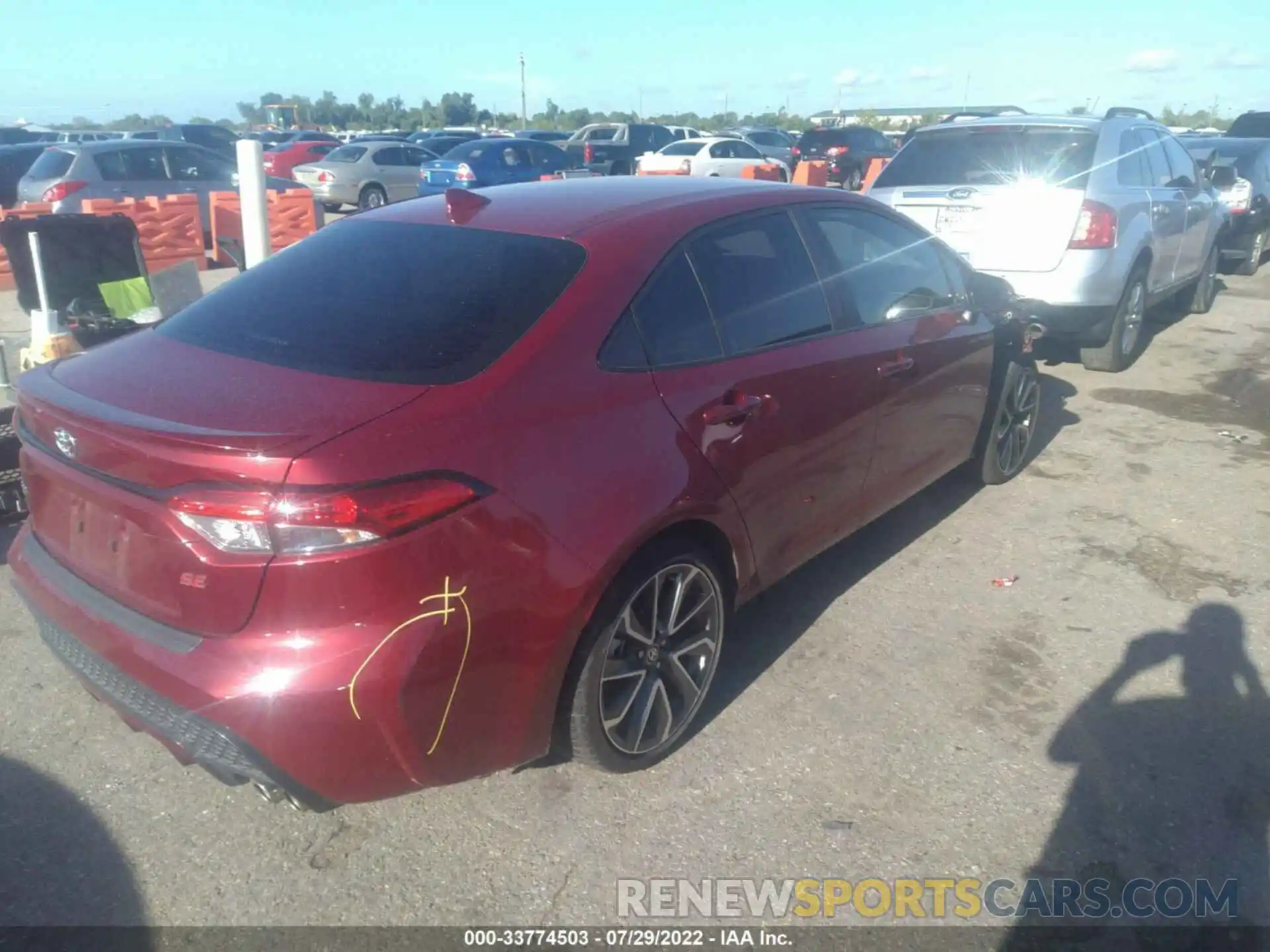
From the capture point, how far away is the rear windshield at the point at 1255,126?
747 inches

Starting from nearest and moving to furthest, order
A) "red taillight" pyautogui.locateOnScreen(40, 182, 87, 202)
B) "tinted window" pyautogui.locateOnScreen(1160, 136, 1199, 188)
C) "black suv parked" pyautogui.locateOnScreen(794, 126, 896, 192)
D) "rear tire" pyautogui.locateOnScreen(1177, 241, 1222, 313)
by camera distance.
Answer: "tinted window" pyautogui.locateOnScreen(1160, 136, 1199, 188) < "rear tire" pyautogui.locateOnScreen(1177, 241, 1222, 313) < "red taillight" pyautogui.locateOnScreen(40, 182, 87, 202) < "black suv parked" pyautogui.locateOnScreen(794, 126, 896, 192)

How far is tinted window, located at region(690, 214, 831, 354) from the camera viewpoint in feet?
10.7

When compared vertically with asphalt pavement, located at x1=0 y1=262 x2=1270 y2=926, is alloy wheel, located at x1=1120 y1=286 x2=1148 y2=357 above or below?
above

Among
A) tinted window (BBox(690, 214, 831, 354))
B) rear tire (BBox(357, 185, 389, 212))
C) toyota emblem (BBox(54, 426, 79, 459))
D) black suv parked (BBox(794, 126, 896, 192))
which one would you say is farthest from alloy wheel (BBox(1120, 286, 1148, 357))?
black suv parked (BBox(794, 126, 896, 192))

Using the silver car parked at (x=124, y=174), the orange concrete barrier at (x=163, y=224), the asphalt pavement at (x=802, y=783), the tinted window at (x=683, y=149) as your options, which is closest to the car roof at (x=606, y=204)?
the asphalt pavement at (x=802, y=783)

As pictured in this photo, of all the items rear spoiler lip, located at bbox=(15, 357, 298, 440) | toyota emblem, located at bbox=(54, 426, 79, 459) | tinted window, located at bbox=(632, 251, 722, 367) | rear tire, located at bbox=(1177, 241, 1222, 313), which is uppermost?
tinted window, located at bbox=(632, 251, 722, 367)

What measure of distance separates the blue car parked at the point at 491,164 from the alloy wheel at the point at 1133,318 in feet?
42.8

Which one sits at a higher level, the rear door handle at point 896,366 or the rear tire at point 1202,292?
the rear door handle at point 896,366

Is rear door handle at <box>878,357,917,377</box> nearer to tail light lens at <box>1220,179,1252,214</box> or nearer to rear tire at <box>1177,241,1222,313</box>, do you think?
rear tire at <box>1177,241,1222,313</box>

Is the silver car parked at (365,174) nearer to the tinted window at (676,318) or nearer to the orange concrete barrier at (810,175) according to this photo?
the orange concrete barrier at (810,175)

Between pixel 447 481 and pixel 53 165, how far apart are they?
44.8ft

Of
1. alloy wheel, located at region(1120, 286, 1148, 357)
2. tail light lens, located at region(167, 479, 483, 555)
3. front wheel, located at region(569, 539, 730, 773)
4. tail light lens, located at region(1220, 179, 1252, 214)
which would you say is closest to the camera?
tail light lens, located at region(167, 479, 483, 555)

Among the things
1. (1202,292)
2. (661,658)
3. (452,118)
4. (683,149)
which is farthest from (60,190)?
(452,118)

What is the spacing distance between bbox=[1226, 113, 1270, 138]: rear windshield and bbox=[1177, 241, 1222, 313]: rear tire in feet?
34.8
